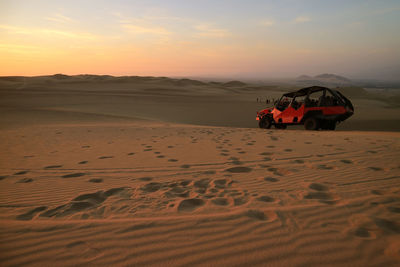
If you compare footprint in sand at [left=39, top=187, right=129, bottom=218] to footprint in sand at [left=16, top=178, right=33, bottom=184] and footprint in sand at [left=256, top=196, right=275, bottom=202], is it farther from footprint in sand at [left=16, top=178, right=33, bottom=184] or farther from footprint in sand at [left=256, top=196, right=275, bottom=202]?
footprint in sand at [left=256, top=196, right=275, bottom=202]

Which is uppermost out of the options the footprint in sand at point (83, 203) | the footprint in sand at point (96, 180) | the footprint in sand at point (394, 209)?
the footprint in sand at point (394, 209)

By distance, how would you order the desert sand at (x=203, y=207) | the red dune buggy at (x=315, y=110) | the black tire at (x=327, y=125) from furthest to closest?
1. the black tire at (x=327, y=125)
2. the red dune buggy at (x=315, y=110)
3. the desert sand at (x=203, y=207)

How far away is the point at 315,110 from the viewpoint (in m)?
9.98

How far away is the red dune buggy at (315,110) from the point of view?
9477 millimetres

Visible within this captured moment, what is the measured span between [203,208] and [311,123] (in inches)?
343

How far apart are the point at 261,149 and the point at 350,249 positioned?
13.1 ft

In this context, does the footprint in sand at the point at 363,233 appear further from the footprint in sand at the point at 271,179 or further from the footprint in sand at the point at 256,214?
the footprint in sand at the point at 271,179

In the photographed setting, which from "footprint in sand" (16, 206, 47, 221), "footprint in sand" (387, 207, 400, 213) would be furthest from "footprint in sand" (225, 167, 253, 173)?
"footprint in sand" (16, 206, 47, 221)

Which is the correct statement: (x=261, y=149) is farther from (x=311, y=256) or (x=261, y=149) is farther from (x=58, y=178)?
(x=58, y=178)

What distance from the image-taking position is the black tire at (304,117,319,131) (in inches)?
391

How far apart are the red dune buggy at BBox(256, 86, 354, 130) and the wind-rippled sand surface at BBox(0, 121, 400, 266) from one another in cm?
407

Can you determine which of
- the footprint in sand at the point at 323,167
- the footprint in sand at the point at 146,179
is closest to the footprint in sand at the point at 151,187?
the footprint in sand at the point at 146,179

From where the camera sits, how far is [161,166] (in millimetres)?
4727

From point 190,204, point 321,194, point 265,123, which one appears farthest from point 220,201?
point 265,123
